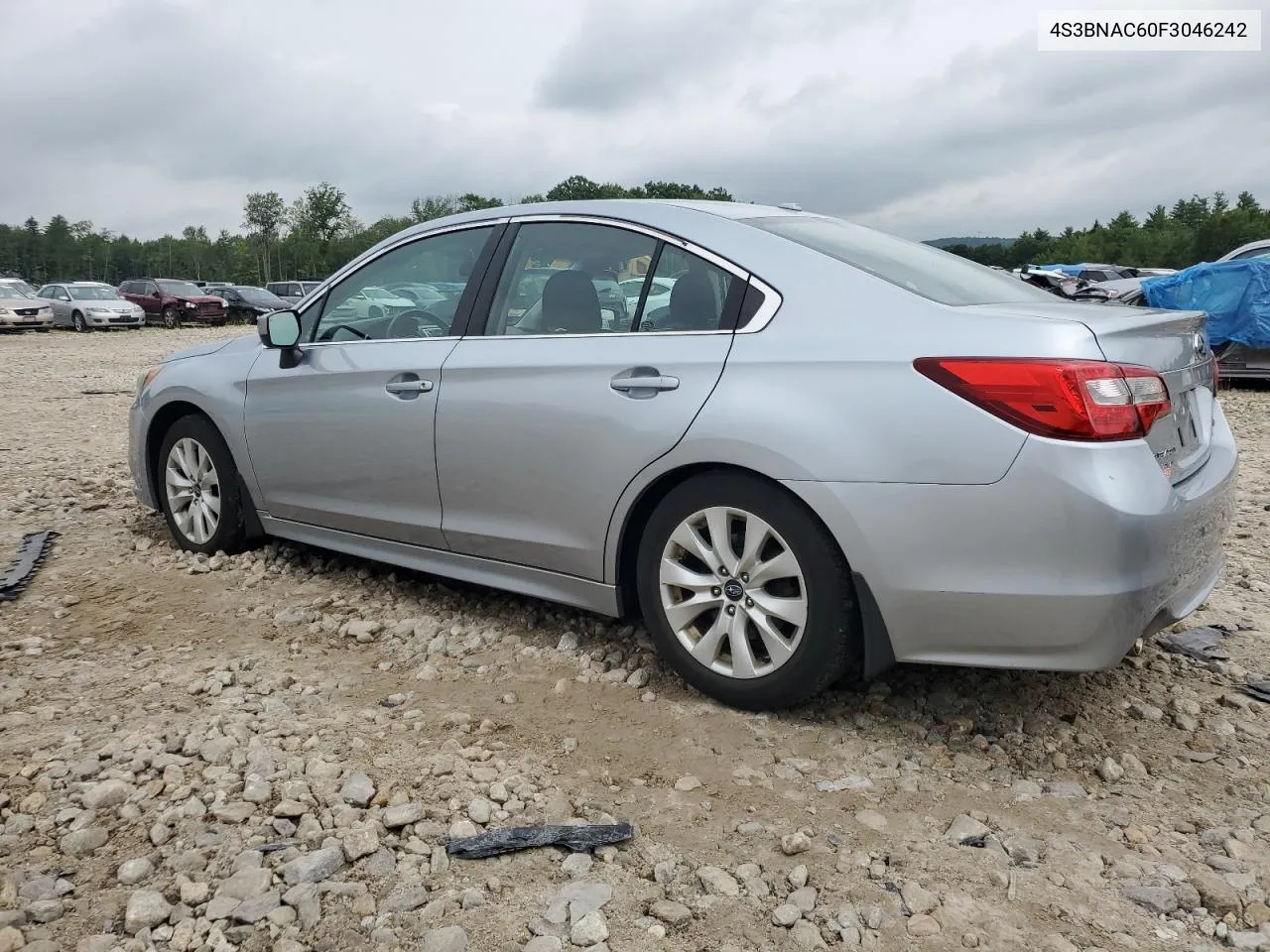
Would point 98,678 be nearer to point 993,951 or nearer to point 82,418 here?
point 993,951

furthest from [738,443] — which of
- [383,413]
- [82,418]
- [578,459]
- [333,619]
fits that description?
[82,418]

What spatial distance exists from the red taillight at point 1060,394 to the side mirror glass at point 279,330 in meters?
2.81

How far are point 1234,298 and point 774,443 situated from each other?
9.94m

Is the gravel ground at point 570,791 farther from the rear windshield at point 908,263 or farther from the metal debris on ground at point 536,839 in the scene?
the rear windshield at point 908,263

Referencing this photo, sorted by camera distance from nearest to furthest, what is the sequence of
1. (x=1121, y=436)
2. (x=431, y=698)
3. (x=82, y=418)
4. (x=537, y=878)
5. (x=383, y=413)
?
(x=537, y=878), (x=1121, y=436), (x=431, y=698), (x=383, y=413), (x=82, y=418)

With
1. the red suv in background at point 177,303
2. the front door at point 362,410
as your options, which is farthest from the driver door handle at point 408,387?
the red suv in background at point 177,303

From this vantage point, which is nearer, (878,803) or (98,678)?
(878,803)

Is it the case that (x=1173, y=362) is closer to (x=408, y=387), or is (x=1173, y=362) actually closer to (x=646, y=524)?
(x=646, y=524)

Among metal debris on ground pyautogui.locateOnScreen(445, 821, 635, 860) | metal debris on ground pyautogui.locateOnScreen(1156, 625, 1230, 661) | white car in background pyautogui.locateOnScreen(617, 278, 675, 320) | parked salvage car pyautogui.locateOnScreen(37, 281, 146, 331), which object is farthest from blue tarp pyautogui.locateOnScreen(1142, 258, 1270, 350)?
parked salvage car pyautogui.locateOnScreen(37, 281, 146, 331)

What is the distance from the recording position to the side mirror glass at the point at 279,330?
A: 169 inches

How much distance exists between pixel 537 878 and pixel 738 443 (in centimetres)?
126

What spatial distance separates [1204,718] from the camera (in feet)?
10.3

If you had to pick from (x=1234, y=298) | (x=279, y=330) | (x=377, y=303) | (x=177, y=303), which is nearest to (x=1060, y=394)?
(x=377, y=303)

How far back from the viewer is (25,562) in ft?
15.9
